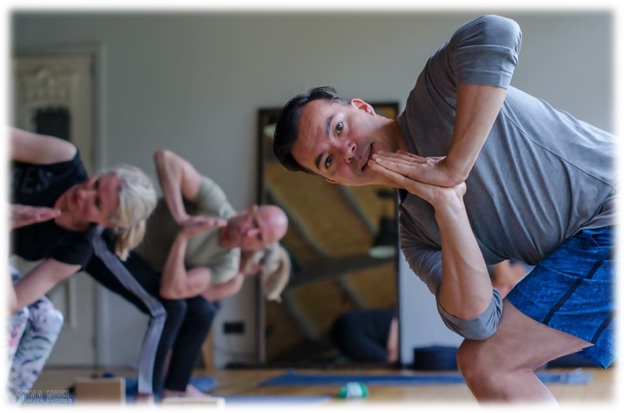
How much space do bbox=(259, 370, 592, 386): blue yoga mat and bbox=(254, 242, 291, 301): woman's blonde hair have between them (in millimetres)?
541

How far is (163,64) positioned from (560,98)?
9.45 ft

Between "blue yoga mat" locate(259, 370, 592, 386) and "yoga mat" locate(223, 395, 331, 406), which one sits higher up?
"yoga mat" locate(223, 395, 331, 406)

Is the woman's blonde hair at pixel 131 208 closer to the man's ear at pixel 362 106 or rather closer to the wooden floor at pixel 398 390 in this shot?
the wooden floor at pixel 398 390

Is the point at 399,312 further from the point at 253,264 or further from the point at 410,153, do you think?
the point at 410,153

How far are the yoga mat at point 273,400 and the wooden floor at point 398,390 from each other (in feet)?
0.30

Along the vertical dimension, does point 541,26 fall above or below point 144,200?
above

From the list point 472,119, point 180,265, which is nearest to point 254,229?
point 180,265

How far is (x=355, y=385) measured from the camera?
4.47 metres

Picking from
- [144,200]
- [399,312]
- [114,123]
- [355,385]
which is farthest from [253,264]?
[114,123]

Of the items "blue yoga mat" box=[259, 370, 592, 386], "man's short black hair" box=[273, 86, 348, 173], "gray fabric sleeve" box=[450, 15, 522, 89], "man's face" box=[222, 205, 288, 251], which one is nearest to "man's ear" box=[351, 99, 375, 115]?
"man's short black hair" box=[273, 86, 348, 173]

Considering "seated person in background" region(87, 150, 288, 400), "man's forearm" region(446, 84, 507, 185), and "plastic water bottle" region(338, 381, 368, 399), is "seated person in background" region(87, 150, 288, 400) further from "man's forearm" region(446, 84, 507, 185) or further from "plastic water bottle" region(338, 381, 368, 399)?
"man's forearm" region(446, 84, 507, 185)

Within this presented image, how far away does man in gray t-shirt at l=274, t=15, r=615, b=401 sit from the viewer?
1.86 meters

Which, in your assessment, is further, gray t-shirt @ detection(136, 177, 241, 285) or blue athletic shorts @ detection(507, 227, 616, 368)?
gray t-shirt @ detection(136, 177, 241, 285)

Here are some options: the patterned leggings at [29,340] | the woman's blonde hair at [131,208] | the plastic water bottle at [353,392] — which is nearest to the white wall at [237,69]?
the plastic water bottle at [353,392]
